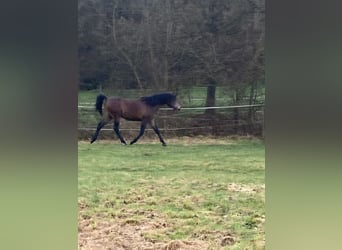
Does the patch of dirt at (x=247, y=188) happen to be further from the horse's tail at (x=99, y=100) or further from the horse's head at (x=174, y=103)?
the horse's tail at (x=99, y=100)

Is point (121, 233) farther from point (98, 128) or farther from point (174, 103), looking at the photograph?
point (174, 103)

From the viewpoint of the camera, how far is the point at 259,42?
220 cm

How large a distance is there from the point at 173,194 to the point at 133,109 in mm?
534

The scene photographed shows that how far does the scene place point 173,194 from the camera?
89.0 inches

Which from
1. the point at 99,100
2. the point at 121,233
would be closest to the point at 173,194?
the point at 121,233

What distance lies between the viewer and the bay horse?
2.25 m

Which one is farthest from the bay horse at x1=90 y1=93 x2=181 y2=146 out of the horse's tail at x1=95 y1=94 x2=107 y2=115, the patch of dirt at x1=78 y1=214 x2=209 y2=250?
the patch of dirt at x1=78 y1=214 x2=209 y2=250

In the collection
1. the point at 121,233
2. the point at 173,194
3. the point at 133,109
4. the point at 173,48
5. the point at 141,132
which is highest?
the point at 173,48

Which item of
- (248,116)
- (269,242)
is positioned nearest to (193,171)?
(248,116)

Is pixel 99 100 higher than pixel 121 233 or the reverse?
higher
